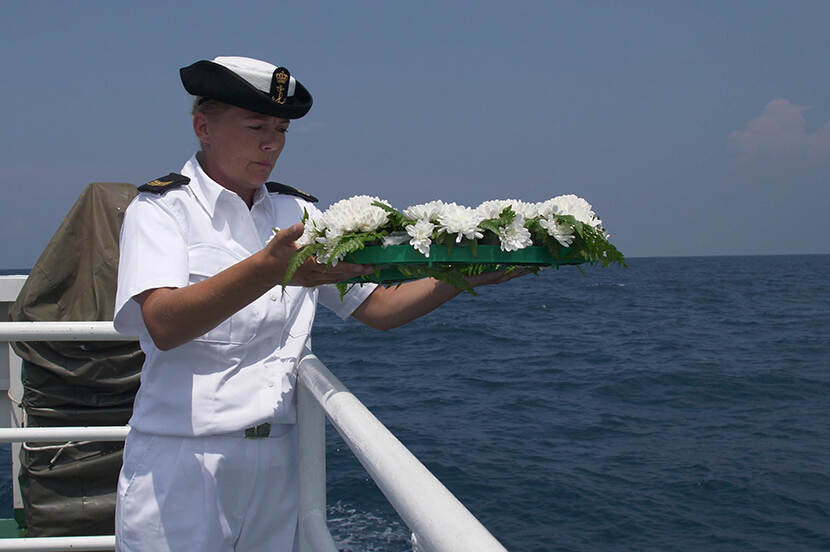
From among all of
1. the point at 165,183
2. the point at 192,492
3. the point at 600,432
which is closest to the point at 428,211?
the point at 165,183

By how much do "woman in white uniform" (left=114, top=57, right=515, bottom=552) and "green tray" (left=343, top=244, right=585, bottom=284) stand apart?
20cm

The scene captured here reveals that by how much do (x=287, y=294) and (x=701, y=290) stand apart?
43389mm

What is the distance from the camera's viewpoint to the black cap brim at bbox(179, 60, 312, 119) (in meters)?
1.69

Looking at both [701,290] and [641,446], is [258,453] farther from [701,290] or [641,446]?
[701,290]

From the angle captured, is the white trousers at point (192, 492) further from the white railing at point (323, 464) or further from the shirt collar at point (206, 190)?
the shirt collar at point (206, 190)

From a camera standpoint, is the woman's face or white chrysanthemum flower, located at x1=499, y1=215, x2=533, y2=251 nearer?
white chrysanthemum flower, located at x1=499, y1=215, x2=533, y2=251

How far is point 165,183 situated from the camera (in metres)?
1.75

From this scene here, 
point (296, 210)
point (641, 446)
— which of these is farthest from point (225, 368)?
point (641, 446)

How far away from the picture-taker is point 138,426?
179 centimetres

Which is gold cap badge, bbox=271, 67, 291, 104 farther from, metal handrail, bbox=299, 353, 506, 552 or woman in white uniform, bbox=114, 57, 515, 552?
metal handrail, bbox=299, 353, 506, 552

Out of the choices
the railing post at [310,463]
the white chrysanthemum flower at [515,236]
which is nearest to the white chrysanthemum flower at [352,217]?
the white chrysanthemum flower at [515,236]

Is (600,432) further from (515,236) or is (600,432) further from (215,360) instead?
(515,236)

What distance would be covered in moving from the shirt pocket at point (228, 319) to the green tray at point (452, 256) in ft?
1.52

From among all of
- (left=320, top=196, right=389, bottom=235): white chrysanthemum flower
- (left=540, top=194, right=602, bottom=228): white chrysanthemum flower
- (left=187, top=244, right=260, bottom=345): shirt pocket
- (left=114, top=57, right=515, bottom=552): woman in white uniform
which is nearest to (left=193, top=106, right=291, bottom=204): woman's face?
(left=114, top=57, right=515, bottom=552): woman in white uniform
